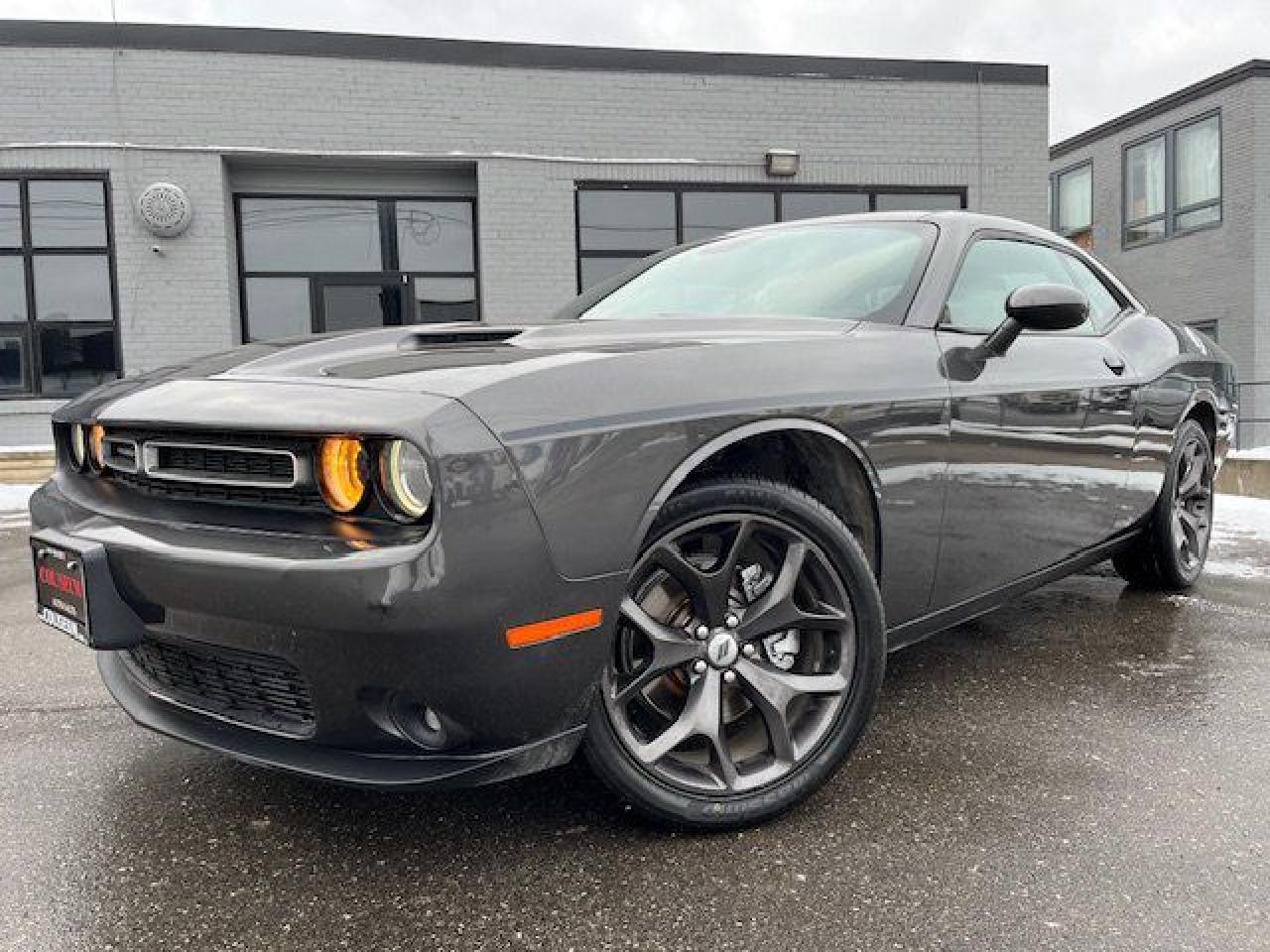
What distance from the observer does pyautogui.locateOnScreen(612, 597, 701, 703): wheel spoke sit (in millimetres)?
1982

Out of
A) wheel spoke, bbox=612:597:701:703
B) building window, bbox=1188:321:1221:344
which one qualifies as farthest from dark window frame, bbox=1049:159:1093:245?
wheel spoke, bbox=612:597:701:703

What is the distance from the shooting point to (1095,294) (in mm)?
3754

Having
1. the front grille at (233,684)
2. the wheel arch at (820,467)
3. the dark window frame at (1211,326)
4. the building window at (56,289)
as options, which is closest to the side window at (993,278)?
the wheel arch at (820,467)

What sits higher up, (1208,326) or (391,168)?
(391,168)

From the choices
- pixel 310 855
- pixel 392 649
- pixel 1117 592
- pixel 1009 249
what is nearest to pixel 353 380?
pixel 392 649

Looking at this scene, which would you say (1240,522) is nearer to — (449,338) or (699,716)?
(699,716)

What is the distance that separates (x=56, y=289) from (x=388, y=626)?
1085 centimetres

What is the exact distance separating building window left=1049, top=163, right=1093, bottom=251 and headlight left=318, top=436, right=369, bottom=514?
19.2 meters

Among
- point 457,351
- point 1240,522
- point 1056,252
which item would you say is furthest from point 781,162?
point 457,351

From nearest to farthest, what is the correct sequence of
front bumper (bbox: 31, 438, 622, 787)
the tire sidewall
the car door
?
front bumper (bbox: 31, 438, 622, 787)
the car door
the tire sidewall

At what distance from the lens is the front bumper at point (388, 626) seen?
1.67m

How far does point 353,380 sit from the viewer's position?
189cm

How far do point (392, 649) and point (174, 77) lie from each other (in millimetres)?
10691

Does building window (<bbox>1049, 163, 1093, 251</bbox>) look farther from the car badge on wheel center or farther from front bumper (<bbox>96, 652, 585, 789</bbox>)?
front bumper (<bbox>96, 652, 585, 789</bbox>)
